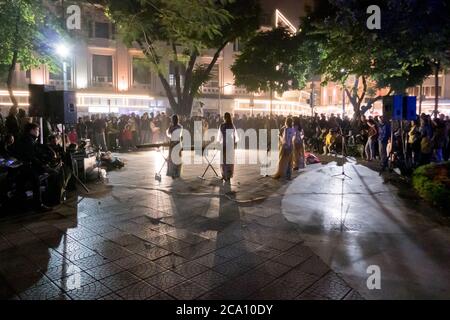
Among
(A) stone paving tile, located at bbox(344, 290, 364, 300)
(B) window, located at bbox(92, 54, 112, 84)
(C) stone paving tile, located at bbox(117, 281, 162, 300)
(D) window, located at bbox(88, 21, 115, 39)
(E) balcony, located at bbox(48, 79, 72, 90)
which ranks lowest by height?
(A) stone paving tile, located at bbox(344, 290, 364, 300)

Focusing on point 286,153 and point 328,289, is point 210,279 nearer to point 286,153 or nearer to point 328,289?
point 328,289

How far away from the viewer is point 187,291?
12.7ft

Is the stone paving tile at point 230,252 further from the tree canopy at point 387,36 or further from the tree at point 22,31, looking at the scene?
the tree at point 22,31

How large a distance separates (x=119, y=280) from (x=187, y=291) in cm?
80

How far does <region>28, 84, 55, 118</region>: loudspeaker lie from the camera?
8.29 metres

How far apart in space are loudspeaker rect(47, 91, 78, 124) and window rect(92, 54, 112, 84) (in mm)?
24178

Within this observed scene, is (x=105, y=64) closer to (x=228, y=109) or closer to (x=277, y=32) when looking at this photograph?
(x=228, y=109)

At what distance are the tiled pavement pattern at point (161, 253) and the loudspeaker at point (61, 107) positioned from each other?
176 centimetres

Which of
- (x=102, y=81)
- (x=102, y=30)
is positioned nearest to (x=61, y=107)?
(x=102, y=81)

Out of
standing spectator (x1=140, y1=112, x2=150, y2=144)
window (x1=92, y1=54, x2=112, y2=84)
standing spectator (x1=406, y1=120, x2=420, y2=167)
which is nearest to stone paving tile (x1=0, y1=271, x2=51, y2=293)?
standing spectator (x1=406, y1=120, x2=420, y2=167)

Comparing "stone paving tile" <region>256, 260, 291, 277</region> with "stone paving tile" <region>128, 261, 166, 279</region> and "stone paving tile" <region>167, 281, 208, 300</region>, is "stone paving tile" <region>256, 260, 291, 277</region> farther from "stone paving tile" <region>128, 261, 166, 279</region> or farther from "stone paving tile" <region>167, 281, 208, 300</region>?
"stone paving tile" <region>128, 261, 166, 279</region>

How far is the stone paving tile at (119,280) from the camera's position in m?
3.99

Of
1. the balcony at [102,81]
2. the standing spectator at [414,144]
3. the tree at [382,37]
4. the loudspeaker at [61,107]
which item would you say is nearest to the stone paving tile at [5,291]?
the loudspeaker at [61,107]
